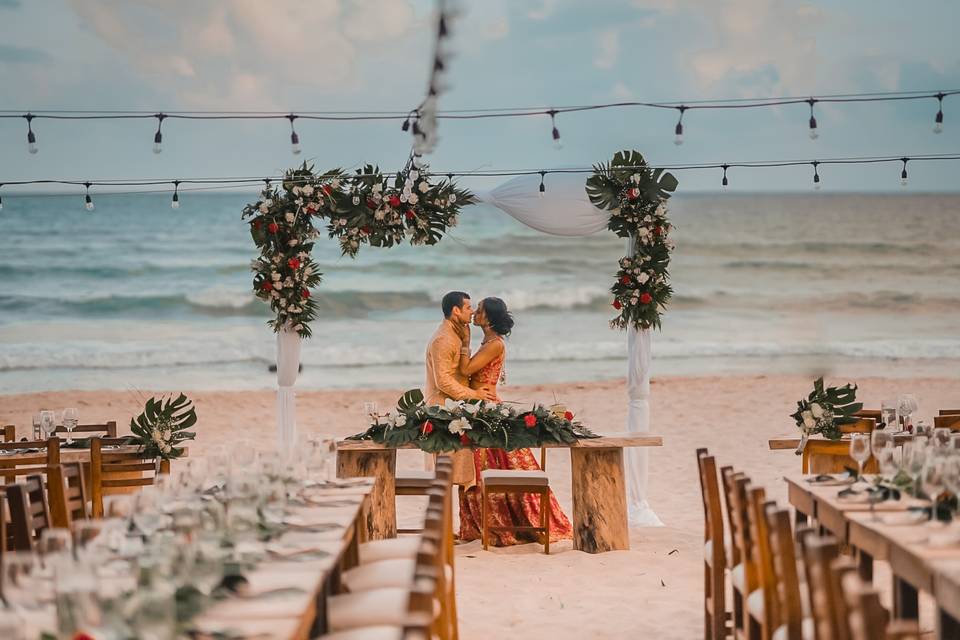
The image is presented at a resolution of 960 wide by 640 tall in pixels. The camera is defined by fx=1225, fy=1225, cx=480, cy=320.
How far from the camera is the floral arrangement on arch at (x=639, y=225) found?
9.18 m

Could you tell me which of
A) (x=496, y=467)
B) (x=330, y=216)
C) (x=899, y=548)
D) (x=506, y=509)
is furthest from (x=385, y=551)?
→ (x=330, y=216)

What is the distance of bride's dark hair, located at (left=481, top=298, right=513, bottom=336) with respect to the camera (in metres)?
8.66

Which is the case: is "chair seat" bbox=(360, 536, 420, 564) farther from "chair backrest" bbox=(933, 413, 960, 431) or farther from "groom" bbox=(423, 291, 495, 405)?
"chair backrest" bbox=(933, 413, 960, 431)

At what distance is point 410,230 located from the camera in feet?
30.8

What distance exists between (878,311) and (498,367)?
2101 cm

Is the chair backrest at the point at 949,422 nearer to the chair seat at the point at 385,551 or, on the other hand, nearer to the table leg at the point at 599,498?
the table leg at the point at 599,498

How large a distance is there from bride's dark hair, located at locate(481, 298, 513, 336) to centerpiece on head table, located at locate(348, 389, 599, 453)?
2.50 ft

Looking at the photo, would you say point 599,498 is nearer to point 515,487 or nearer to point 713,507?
point 515,487

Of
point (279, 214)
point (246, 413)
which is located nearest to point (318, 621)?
point (279, 214)

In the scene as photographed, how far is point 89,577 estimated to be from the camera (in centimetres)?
283

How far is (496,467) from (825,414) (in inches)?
92.1

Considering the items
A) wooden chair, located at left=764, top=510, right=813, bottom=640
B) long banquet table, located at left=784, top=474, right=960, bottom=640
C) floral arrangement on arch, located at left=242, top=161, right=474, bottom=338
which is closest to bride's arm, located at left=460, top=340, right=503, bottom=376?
floral arrangement on arch, located at left=242, top=161, right=474, bottom=338

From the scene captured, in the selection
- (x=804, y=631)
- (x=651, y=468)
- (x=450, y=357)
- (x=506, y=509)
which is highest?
(x=450, y=357)

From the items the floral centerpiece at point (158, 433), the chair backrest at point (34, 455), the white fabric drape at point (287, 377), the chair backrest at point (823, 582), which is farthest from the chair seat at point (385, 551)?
the white fabric drape at point (287, 377)
